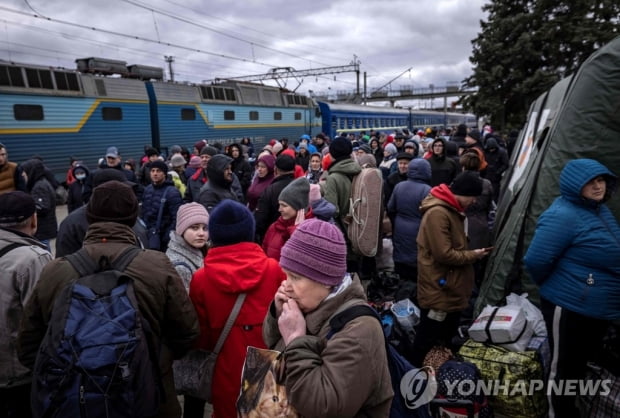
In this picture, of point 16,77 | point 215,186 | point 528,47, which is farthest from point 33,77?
point 528,47

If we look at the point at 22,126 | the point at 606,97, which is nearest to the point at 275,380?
the point at 606,97

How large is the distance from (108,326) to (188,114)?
15.8 m

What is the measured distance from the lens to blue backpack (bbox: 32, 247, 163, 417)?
1.67 m

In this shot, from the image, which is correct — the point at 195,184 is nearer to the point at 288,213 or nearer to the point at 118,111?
the point at 288,213

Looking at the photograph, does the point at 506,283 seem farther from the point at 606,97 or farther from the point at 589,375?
the point at 606,97

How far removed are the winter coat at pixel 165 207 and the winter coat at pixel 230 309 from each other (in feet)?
8.91

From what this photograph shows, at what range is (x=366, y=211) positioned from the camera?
4504mm

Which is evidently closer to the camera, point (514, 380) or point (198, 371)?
point (198, 371)

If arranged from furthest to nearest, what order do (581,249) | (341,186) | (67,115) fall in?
(67,115) → (341,186) → (581,249)

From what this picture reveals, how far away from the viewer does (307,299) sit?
1574 mm

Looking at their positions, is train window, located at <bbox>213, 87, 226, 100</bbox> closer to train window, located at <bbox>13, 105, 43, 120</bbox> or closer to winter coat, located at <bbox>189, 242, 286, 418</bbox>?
train window, located at <bbox>13, 105, 43, 120</bbox>

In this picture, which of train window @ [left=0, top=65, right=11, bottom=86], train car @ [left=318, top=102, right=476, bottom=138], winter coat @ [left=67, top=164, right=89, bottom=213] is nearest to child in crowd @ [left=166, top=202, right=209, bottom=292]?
winter coat @ [left=67, top=164, right=89, bottom=213]

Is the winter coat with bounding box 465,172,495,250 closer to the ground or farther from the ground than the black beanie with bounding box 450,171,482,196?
closer to the ground

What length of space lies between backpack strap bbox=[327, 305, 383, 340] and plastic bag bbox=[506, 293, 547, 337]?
2469 millimetres
